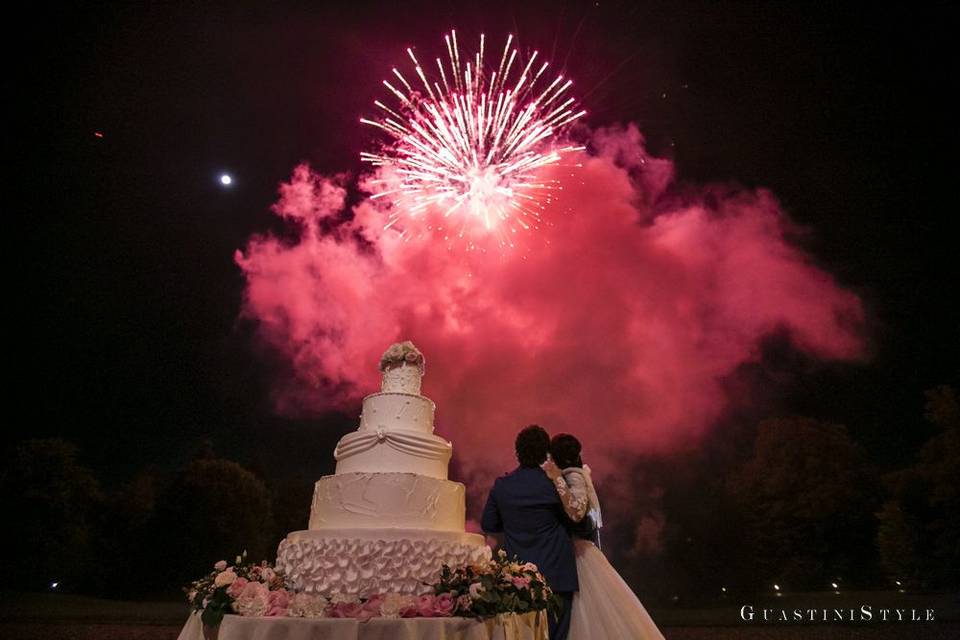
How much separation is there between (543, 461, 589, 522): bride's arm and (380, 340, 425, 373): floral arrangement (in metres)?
2.31

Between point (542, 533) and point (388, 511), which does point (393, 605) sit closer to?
point (388, 511)

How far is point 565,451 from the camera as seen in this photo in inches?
215

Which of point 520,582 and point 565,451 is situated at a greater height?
point 565,451

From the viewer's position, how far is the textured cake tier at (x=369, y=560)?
5.23 meters

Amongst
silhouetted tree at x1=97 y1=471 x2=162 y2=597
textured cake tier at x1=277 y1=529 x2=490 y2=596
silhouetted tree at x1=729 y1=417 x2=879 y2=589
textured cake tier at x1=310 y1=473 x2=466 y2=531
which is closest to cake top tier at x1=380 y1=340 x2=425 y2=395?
textured cake tier at x1=310 y1=473 x2=466 y2=531

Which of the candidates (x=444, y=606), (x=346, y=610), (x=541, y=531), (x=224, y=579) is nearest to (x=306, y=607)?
(x=346, y=610)

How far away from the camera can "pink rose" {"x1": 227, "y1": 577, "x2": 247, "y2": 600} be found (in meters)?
4.63

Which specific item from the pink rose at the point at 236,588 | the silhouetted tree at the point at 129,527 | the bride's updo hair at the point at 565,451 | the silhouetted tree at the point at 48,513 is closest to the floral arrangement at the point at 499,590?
the bride's updo hair at the point at 565,451

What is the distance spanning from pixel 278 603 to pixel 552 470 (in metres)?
2.60

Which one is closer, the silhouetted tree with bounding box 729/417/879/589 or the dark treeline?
the dark treeline

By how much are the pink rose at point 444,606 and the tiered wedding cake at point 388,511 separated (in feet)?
2.25

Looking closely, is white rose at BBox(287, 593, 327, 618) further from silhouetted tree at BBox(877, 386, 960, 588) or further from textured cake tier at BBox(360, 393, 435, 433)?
silhouetted tree at BBox(877, 386, 960, 588)

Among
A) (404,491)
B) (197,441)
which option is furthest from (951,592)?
(197,441)

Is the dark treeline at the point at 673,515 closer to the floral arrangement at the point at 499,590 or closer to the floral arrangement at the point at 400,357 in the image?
the floral arrangement at the point at 400,357
